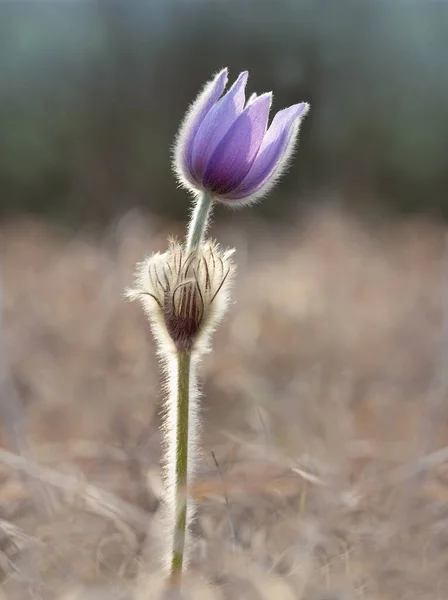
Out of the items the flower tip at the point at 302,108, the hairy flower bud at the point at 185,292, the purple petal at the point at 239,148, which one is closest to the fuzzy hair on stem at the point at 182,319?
the hairy flower bud at the point at 185,292

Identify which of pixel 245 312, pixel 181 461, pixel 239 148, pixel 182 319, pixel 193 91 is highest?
pixel 193 91

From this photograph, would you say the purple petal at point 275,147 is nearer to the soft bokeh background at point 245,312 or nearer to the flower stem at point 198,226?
the flower stem at point 198,226

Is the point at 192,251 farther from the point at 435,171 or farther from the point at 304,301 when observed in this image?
the point at 435,171

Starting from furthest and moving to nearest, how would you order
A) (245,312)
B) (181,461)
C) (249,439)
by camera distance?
(245,312), (249,439), (181,461)

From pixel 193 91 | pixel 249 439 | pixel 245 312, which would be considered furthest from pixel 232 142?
pixel 193 91

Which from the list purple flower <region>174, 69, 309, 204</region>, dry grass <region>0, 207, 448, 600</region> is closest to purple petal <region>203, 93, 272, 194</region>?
purple flower <region>174, 69, 309, 204</region>

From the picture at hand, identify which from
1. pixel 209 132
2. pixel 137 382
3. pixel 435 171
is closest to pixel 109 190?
pixel 435 171

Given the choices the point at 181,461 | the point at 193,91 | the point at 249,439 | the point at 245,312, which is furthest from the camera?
the point at 193,91

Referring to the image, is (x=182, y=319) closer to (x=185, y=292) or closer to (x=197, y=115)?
(x=185, y=292)
